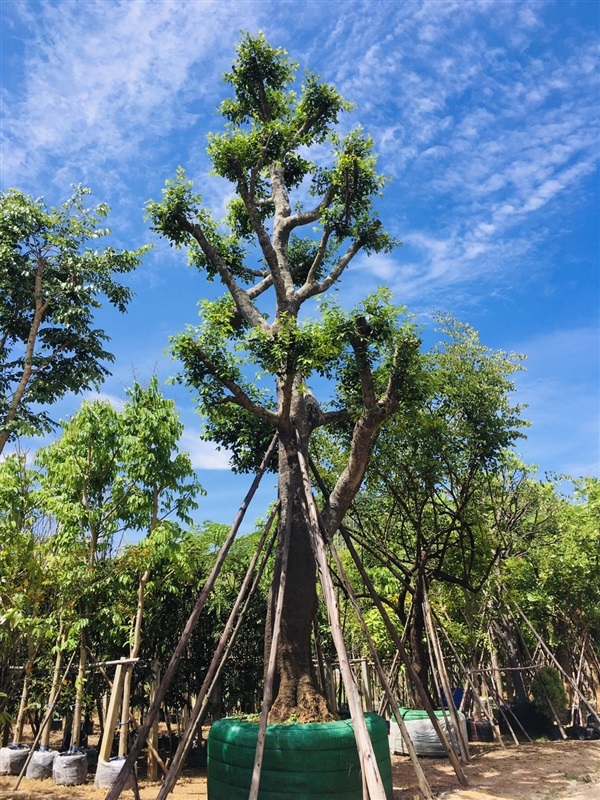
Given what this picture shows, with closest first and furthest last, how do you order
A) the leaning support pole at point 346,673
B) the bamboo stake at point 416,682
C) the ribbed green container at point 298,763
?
the leaning support pole at point 346,673, the ribbed green container at point 298,763, the bamboo stake at point 416,682

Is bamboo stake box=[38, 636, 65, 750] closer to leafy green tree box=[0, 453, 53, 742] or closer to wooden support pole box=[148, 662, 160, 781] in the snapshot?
leafy green tree box=[0, 453, 53, 742]

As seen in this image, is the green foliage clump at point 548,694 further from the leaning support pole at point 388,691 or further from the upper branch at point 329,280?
the upper branch at point 329,280

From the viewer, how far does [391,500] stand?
473 inches

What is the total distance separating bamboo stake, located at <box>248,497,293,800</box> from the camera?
208 inches

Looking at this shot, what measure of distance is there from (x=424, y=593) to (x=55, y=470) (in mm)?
7207

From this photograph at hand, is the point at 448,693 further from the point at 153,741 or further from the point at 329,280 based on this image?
the point at 329,280

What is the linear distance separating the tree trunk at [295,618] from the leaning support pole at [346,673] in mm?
433

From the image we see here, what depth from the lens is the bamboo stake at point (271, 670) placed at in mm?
5273

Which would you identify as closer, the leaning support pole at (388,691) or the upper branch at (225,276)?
the leaning support pole at (388,691)

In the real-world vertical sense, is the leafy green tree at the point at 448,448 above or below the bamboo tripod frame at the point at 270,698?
above

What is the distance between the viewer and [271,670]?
20.2 feet

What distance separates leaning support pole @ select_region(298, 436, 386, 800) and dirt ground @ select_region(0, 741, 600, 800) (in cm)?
239

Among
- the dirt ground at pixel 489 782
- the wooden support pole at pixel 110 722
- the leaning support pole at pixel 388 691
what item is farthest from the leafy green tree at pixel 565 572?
the wooden support pole at pixel 110 722

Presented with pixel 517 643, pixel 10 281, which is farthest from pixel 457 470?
pixel 517 643
